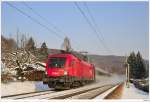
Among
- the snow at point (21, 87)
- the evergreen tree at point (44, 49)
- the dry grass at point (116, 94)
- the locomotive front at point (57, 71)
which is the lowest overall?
the dry grass at point (116, 94)

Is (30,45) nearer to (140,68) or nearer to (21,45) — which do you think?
(21,45)

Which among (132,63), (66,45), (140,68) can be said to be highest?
(66,45)

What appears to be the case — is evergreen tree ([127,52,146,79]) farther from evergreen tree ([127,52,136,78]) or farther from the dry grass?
the dry grass

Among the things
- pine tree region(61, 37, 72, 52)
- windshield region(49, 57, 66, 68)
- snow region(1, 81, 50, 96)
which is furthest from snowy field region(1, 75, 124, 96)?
pine tree region(61, 37, 72, 52)

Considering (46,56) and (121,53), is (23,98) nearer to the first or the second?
(46,56)

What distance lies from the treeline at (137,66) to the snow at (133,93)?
0.31 meters

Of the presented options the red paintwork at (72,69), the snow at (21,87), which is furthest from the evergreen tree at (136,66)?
the snow at (21,87)

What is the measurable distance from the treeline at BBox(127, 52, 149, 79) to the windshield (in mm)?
1935

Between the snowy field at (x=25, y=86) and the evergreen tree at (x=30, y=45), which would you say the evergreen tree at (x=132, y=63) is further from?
the evergreen tree at (x=30, y=45)

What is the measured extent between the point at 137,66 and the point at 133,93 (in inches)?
24.4

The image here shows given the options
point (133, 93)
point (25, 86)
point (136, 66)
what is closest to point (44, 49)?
point (25, 86)

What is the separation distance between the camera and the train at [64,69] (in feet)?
41.1

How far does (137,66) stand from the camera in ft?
38.9

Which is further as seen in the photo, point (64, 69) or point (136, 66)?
point (64, 69)
